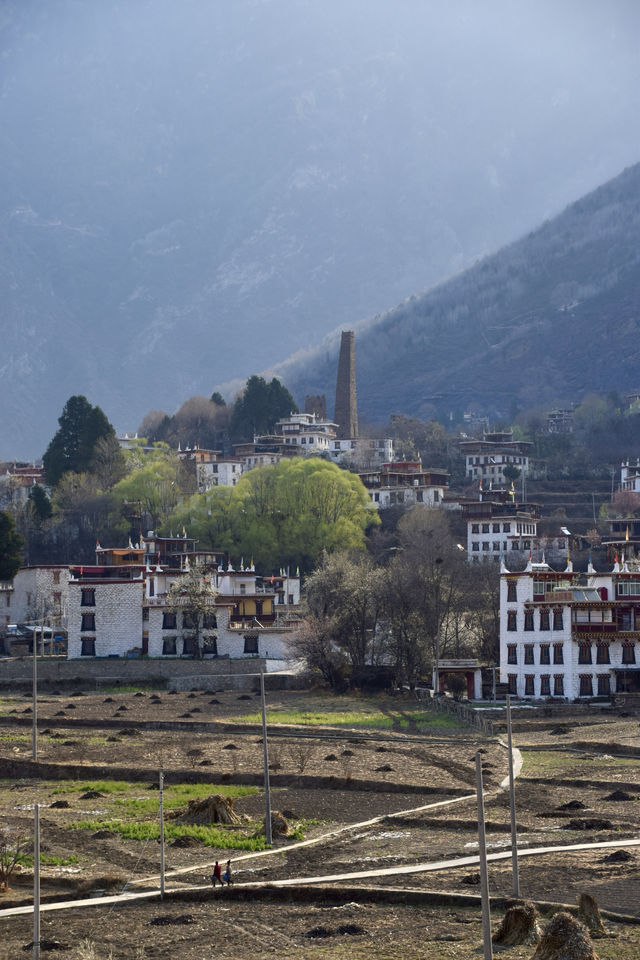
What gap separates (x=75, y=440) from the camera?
140000 millimetres

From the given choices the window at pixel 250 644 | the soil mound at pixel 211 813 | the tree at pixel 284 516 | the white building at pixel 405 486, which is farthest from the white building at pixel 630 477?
the soil mound at pixel 211 813

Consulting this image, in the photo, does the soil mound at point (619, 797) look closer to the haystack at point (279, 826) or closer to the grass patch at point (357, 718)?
the haystack at point (279, 826)

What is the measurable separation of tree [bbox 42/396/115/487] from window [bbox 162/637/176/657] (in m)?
43.5

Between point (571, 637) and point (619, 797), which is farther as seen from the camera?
point (571, 637)

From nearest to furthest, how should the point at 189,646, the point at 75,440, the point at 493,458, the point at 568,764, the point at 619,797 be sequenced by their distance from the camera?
the point at 619,797, the point at 568,764, the point at 189,646, the point at 75,440, the point at 493,458

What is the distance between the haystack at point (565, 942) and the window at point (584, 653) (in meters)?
49.6

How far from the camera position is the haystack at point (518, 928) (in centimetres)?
3105

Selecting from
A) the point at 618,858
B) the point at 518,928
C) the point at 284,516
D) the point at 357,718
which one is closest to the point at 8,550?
the point at 284,516

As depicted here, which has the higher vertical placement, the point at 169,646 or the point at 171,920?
the point at 169,646

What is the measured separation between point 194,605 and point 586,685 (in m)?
26.7

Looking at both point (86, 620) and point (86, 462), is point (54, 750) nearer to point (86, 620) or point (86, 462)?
point (86, 620)

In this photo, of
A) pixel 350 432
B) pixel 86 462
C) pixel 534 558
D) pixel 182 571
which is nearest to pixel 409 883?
pixel 182 571

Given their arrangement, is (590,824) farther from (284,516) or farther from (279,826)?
(284,516)

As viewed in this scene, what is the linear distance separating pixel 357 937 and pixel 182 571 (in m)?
71.1
